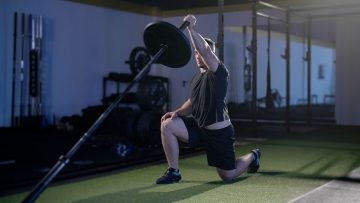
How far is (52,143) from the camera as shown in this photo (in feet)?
18.1

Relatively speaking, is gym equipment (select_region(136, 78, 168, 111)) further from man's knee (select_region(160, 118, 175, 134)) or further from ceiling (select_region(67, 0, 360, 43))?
ceiling (select_region(67, 0, 360, 43))

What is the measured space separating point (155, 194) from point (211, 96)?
707 mm

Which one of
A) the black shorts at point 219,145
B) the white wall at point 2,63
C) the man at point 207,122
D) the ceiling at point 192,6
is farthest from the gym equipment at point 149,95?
the ceiling at point 192,6

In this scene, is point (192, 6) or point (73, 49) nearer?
point (73, 49)

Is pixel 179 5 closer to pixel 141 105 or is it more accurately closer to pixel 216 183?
pixel 141 105

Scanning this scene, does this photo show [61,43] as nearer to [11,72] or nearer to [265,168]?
[11,72]

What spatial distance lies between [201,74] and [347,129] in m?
4.85

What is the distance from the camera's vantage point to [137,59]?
279 inches

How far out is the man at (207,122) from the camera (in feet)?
9.50

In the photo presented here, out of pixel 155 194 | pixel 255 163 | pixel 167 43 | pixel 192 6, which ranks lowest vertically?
pixel 155 194

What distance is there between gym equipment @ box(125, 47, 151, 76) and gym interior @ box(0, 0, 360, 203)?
0.7 inches

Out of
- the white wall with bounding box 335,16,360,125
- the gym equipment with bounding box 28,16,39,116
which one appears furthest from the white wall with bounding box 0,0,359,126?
the gym equipment with bounding box 28,16,39,116

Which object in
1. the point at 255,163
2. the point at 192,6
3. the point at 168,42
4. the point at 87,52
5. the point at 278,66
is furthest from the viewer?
the point at 278,66

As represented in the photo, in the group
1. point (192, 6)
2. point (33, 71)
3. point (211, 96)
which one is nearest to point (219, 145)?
point (211, 96)
